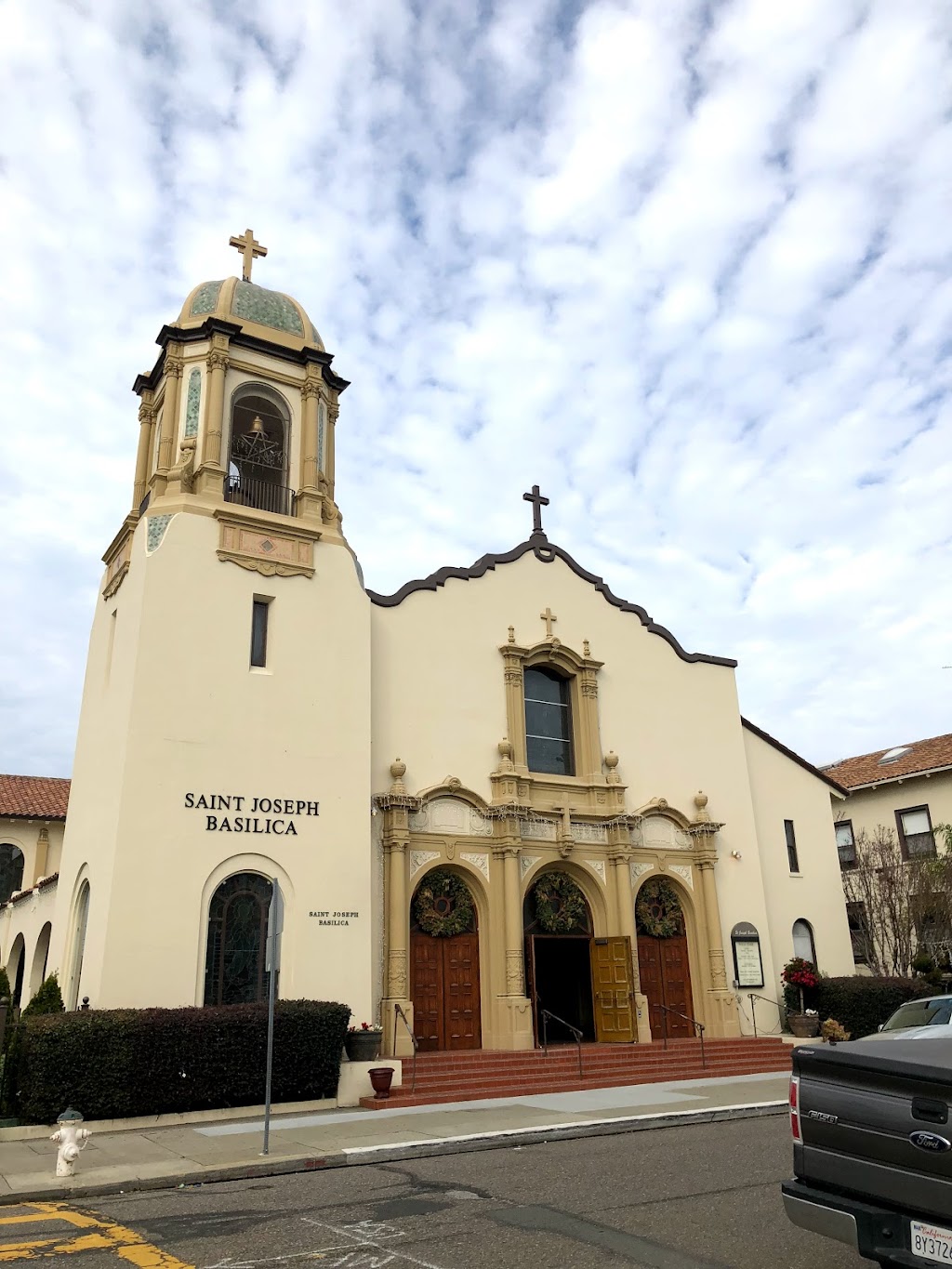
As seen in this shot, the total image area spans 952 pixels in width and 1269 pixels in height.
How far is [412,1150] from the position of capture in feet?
37.8

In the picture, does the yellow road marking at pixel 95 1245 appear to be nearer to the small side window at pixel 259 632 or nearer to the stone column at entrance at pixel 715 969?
the small side window at pixel 259 632

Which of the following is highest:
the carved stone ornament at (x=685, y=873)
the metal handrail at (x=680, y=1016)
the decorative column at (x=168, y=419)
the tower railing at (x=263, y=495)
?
the decorative column at (x=168, y=419)

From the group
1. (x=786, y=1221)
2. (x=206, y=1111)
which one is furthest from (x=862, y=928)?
(x=786, y=1221)

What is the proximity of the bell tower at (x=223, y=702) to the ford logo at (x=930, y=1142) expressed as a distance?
13.1m

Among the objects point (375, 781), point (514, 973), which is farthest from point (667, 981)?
point (375, 781)

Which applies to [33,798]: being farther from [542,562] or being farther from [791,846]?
[791,846]

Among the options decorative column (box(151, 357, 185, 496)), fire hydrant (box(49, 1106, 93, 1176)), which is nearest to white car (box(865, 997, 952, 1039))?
fire hydrant (box(49, 1106, 93, 1176))

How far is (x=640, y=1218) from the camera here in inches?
307

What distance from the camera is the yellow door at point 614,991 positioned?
20359mm

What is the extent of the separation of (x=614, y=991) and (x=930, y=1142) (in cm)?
1654

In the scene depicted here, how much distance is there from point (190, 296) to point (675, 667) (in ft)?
47.1

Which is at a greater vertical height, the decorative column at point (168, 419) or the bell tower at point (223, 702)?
the decorative column at point (168, 419)

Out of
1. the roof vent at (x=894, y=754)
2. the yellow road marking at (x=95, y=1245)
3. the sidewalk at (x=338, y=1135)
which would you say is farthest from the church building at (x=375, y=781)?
the roof vent at (x=894, y=754)

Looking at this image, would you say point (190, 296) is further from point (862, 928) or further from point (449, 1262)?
point (862, 928)
